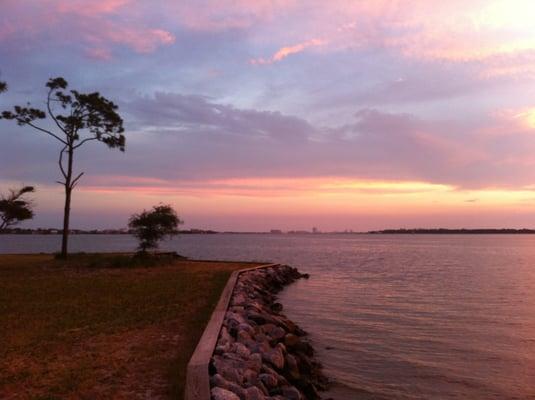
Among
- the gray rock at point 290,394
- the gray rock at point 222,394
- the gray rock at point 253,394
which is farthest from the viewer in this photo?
the gray rock at point 290,394

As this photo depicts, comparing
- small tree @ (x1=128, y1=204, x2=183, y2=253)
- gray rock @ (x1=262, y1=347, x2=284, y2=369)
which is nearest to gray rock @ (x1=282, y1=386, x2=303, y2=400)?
gray rock @ (x1=262, y1=347, x2=284, y2=369)

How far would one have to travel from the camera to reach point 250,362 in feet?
28.1

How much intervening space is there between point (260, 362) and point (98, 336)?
3594 millimetres

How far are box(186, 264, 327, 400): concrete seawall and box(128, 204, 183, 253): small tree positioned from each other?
18253mm

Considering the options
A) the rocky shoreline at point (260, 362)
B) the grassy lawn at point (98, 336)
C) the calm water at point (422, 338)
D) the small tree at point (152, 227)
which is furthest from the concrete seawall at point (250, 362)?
the small tree at point (152, 227)

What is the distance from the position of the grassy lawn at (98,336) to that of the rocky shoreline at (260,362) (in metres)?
0.64

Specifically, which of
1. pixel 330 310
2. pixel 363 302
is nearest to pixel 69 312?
pixel 330 310

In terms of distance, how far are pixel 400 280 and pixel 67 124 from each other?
2621cm

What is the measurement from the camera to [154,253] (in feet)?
106

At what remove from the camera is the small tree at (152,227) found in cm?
3164

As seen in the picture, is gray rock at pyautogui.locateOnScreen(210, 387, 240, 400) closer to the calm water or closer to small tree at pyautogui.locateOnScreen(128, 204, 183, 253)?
the calm water

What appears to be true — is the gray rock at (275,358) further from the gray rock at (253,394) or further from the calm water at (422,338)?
the gray rock at (253,394)

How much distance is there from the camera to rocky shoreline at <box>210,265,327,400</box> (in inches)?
285

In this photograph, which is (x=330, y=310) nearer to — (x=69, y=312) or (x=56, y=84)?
(x=69, y=312)
